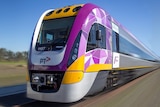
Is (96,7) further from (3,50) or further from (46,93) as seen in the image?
(3,50)

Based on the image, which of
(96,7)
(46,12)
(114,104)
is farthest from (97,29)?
(114,104)

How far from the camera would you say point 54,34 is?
8750 millimetres

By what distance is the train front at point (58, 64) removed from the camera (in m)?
7.68

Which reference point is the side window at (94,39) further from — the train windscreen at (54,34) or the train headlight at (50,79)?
the train headlight at (50,79)

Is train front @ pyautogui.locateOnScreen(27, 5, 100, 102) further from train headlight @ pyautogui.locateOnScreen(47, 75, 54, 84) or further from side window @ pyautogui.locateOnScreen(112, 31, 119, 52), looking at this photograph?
side window @ pyautogui.locateOnScreen(112, 31, 119, 52)

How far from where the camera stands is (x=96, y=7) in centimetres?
970

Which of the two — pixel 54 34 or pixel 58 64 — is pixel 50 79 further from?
pixel 54 34

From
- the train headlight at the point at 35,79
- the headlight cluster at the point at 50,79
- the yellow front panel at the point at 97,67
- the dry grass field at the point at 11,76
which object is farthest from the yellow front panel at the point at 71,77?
the dry grass field at the point at 11,76

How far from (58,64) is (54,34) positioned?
1.39 meters

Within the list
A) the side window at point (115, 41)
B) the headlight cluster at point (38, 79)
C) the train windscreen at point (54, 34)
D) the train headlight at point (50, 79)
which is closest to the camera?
the train headlight at point (50, 79)

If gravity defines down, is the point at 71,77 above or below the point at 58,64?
below

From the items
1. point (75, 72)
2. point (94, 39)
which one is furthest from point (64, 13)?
point (75, 72)

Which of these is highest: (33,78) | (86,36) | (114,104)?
(86,36)

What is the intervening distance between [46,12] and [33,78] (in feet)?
9.67
